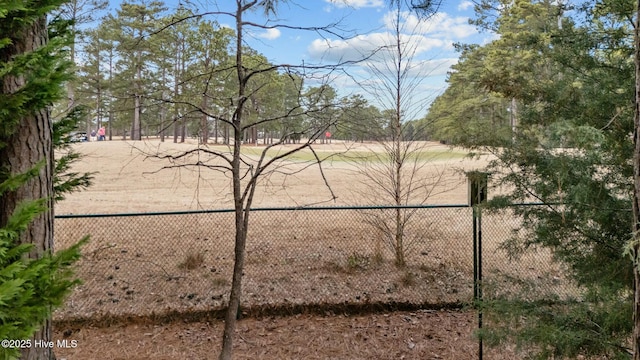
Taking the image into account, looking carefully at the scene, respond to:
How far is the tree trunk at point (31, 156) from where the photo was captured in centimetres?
133

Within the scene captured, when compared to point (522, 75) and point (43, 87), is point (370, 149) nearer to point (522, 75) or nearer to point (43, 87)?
point (522, 75)

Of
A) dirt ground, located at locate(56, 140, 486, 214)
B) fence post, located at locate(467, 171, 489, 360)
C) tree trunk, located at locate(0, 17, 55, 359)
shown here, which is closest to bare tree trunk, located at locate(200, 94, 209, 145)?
dirt ground, located at locate(56, 140, 486, 214)

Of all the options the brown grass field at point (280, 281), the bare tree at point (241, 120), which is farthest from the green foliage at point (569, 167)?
the bare tree at point (241, 120)

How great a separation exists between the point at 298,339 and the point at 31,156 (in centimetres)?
240

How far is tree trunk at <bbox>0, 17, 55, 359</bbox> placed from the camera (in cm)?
133

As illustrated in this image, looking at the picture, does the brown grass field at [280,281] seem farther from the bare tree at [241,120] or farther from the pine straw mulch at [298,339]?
the bare tree at [241,120]

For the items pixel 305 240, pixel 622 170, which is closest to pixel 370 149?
pixel 305 240

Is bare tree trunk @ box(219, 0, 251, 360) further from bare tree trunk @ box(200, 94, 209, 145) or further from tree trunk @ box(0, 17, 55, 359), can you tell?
tree trunk @ box(0, 17, 55, 359)

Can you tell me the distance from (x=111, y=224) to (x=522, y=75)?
3932 mm

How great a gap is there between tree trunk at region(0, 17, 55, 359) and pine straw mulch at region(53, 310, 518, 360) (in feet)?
5.09

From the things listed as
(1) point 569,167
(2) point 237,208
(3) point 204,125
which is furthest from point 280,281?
(1) point 569,167

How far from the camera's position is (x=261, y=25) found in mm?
2537

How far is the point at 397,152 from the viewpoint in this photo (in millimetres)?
4379

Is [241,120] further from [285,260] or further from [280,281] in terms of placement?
[285,260]
